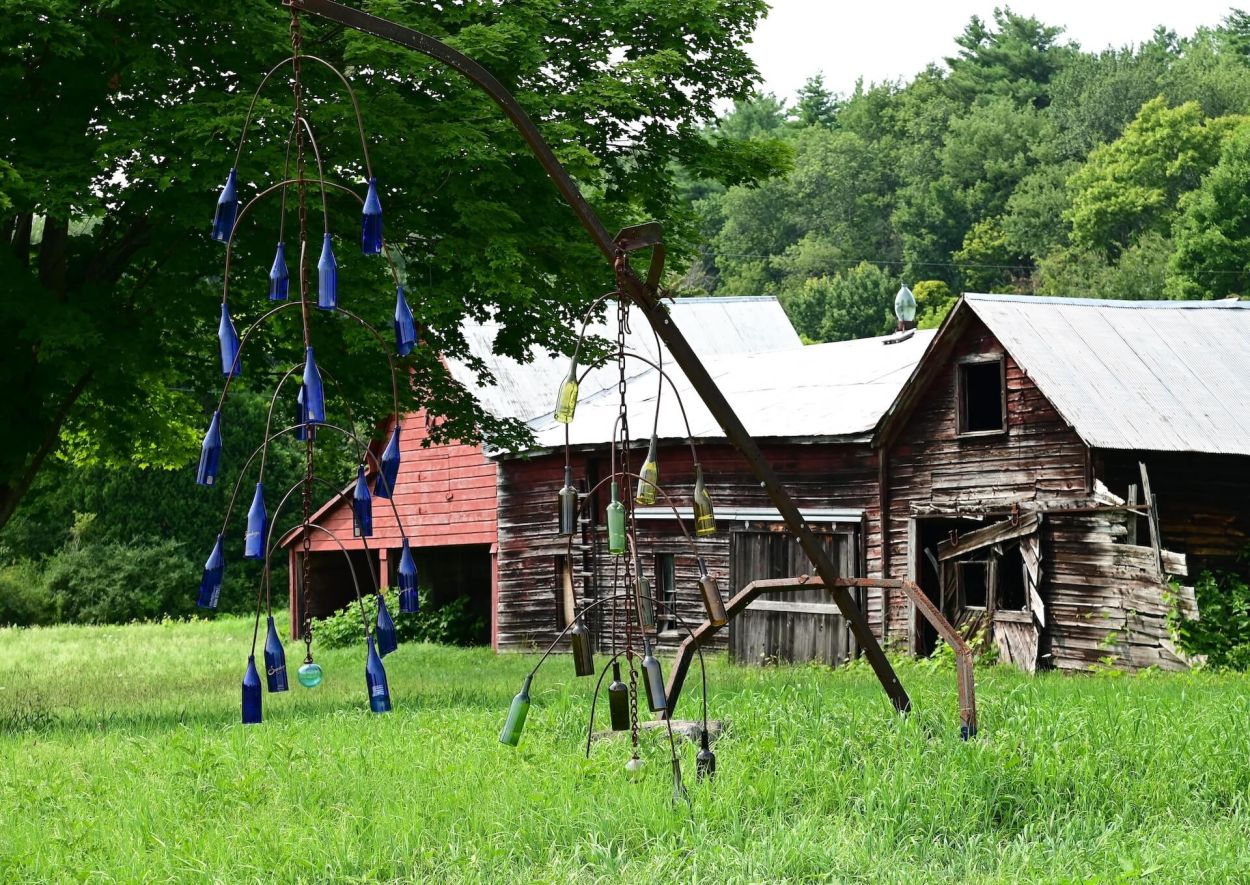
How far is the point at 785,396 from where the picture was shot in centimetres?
2689

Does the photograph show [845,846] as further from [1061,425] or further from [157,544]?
[157,544]

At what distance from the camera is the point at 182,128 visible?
53.9 ft

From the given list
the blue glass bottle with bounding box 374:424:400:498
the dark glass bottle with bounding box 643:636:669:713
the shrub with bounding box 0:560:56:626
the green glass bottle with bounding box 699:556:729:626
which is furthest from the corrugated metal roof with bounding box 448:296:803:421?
the blue glass bottle with bounding box 374:424:400:498

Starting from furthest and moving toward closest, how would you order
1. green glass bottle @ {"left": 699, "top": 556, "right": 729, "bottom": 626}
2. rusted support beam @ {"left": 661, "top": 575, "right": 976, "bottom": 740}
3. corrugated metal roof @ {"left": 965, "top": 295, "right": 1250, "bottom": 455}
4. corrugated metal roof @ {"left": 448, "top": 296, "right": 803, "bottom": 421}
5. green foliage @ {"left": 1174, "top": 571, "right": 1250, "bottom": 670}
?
corrugated metal roof @ {"left": 448, "top": 296, "right": 803, "bottom": 421} < corrugated metal roof @ {"left": 965, "top": 295, "right": 1250, "bottom": 455} < green foliage @ {"left": 1174, "top": 571, "right": 1250, "bottom": 670} < rusted support beam @ {"left": 661, "top": 575, "right": 976, "bottom": 740} < green glass bottle @ {"left": 699, "top": 556, "right": 729, "bottom": 626}

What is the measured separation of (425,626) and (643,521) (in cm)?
728

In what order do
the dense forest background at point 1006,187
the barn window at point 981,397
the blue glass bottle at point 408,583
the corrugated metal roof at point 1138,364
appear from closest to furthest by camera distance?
the blue glass bottle at point 408,583
the corrugated metal roof at point 1138,364
the barn window at point 981,397
the dense forest background at point 1006,187

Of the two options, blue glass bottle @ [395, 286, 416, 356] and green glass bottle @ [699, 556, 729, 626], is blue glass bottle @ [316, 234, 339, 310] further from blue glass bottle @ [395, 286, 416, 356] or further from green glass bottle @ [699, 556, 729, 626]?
green glass bottle @ [699, 556, 729, 626]

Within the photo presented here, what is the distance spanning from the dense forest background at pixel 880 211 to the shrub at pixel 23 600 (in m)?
0.05

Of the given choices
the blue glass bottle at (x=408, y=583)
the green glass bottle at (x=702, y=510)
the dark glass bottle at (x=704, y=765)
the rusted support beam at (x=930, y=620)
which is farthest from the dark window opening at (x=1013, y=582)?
the blue glass bottle at (x=408, y=583)

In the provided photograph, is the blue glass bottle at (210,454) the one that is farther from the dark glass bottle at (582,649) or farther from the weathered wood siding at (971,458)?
the weathered wood siding at (971,458)

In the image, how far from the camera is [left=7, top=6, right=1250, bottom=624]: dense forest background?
2109 centimetres

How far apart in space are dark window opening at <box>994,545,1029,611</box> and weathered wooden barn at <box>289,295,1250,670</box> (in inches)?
1.7

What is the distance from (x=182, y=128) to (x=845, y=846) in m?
11.4

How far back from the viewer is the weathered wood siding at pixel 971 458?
21234mm
